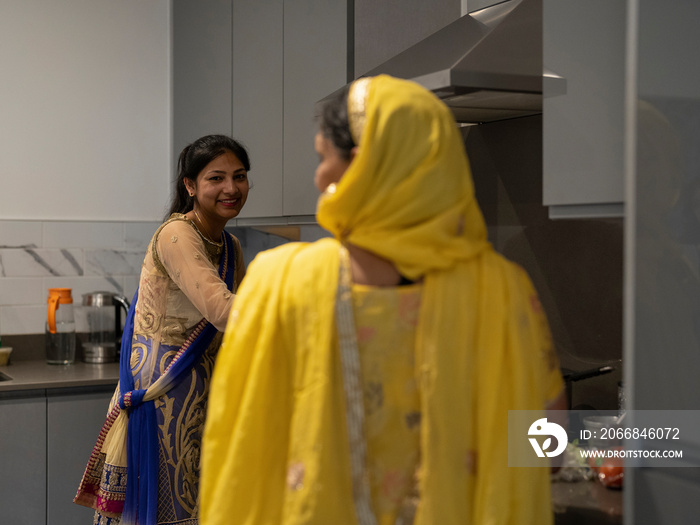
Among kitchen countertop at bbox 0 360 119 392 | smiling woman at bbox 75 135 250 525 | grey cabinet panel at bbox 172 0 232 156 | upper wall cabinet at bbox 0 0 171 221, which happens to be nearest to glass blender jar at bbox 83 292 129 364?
kitchen countertop at bbox 0 360 119 392

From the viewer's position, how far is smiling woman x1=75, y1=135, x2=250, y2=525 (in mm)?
1841

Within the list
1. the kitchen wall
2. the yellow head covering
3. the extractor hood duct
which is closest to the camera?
the yellow head covering

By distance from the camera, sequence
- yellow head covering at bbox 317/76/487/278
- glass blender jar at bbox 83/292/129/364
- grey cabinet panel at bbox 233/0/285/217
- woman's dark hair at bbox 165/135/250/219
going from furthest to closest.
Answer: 1. glass blender jar at bbox 83/292/129/364
2. grey cabinet panel at bbox 233/0/285/217
3. woman's dark hair at bbox 165/135/250/219
4. yellow head covering at bbox 317/76/487/278

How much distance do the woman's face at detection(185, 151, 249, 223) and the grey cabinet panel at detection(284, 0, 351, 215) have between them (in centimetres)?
21

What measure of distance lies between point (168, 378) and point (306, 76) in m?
0.90

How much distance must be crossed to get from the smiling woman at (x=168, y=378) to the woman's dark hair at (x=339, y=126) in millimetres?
889

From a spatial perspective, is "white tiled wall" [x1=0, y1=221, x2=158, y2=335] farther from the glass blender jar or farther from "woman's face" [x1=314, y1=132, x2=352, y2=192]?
"woman's face" [x1=314, y1=132, x2=352, y2=192]

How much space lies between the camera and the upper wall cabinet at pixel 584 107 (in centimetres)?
116

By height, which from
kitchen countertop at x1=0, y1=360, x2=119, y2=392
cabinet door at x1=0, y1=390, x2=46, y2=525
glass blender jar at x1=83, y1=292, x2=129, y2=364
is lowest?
cabinet door at x1=0, y1=390, x2=46, y2=525

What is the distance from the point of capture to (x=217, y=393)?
38.5 inches

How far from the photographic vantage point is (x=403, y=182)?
917 millimetres

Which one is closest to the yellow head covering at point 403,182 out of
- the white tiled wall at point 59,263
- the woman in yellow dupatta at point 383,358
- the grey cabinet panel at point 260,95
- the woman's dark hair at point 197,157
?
the woman in yellow dupatta at point 383,358

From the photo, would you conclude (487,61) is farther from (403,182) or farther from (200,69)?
(200,69)

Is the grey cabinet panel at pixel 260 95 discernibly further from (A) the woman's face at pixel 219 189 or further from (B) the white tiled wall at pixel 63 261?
(B) the white tiled wall at pixel 63 261
